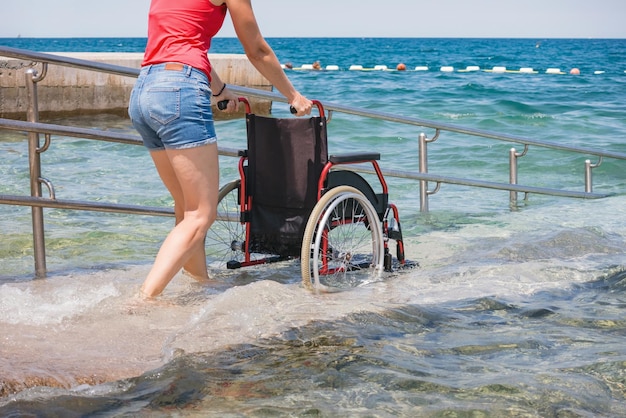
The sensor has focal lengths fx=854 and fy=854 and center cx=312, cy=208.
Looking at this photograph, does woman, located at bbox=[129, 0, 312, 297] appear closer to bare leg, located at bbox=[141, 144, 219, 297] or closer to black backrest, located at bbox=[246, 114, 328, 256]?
bare leg, located at bbox=[141, 144, 219, 297]

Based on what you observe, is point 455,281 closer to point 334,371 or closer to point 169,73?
point 334,371

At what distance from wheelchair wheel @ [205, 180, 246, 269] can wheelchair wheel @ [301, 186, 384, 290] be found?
431 millimetres

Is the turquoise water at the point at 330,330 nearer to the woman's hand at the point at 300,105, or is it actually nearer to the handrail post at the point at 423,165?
the handrail post at the point at 423,165

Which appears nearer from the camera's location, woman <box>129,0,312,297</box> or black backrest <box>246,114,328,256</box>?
woman <box>129,0,312,297</box>

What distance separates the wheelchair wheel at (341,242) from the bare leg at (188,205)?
1.51 ft

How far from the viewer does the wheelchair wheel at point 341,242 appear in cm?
358

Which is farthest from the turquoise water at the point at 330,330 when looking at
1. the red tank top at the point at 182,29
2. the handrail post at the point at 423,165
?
the red tank top at the point at 182,29

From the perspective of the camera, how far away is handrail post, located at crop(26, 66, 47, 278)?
3.87 meters

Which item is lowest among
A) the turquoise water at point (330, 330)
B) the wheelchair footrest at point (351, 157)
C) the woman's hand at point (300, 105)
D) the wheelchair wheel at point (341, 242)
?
the turquoise water at point (330, 330)

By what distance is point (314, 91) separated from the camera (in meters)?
22.4

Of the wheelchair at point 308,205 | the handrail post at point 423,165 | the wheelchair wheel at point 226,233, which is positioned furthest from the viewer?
the handrail post at point 423,165

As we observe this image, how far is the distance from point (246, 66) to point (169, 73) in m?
10.6

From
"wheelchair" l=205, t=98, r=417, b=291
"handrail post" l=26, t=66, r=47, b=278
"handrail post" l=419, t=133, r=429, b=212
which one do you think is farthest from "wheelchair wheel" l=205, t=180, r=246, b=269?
"handrail post" l=419, t=133, r=429, b=212

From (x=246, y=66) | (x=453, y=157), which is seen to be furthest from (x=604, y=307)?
(x=246, y=66)
